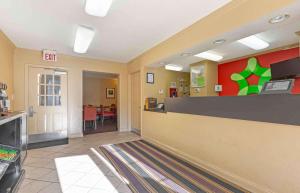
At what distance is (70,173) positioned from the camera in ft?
8.02

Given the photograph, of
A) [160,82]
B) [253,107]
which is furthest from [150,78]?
[253,107]

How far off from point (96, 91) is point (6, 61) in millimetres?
5448

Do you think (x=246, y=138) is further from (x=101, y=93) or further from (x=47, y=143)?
(x=101, y=93)

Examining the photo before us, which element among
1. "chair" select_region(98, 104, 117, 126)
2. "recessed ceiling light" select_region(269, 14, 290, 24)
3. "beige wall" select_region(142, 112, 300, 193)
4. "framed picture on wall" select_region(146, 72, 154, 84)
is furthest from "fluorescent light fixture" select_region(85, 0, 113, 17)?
"chair" select_region(98, 104, 117, 126)

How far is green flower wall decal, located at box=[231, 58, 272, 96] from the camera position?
4.00 metres

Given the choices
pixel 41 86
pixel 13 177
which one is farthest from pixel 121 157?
pixel 41 86

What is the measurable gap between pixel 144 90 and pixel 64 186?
10.2ft

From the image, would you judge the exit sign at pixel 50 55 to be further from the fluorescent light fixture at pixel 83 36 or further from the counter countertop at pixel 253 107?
the counter countertop at pixel 253 107

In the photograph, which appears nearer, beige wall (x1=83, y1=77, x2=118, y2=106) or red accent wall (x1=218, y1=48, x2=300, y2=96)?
red accent wall (x1=218, y1=48, x2=300, y2=96)

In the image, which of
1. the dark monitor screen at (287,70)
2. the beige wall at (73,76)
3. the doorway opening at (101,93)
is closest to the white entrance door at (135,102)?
the beige wall at (73,76)

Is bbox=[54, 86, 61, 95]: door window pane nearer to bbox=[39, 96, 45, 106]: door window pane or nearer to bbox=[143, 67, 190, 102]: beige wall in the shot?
bbox=[39, 96, 45, 106]: door window pane

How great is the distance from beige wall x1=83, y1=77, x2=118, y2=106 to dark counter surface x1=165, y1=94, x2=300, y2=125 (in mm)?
6804

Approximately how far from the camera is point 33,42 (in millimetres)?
3637

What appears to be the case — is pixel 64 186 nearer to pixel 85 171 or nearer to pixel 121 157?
pixel 85 171
